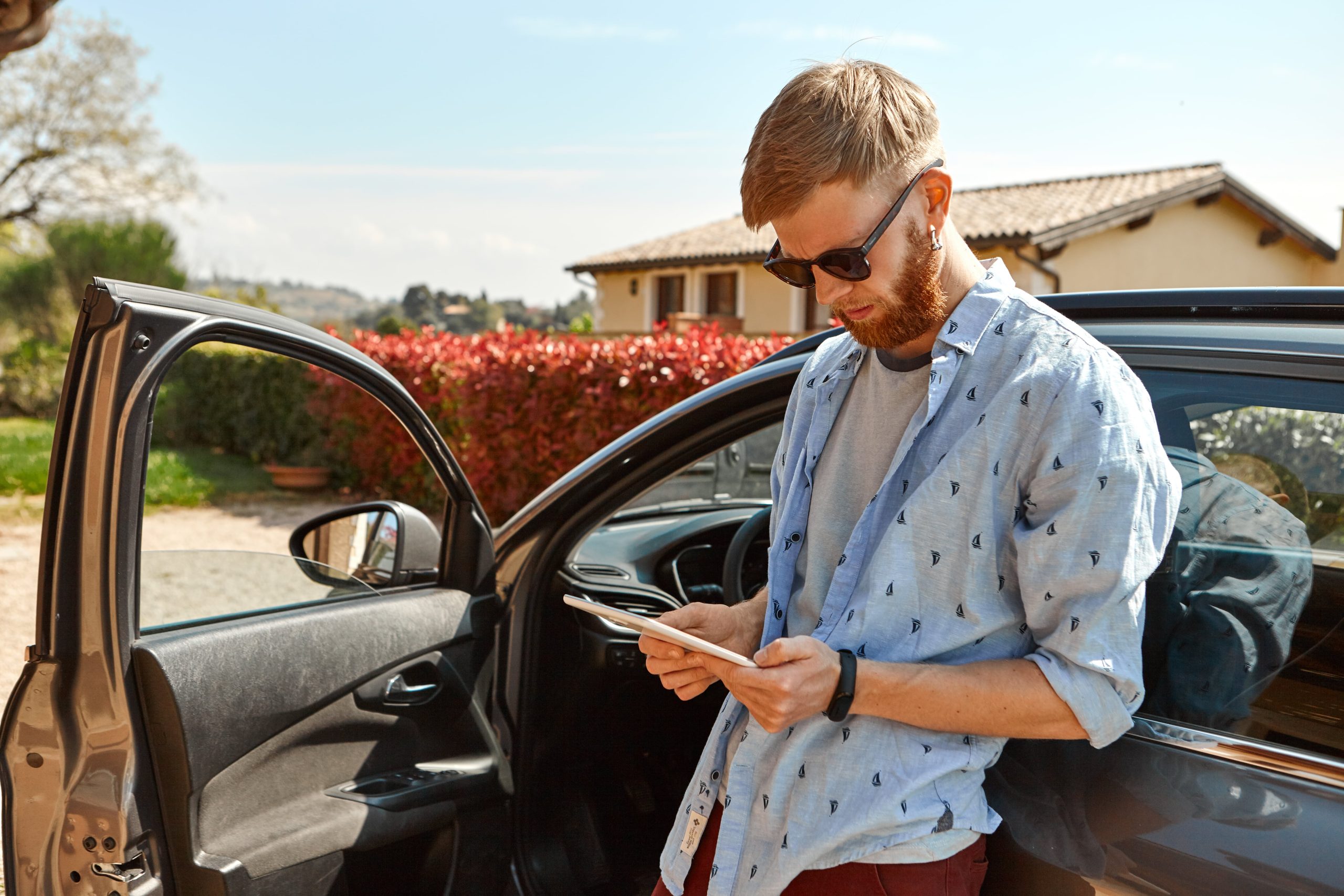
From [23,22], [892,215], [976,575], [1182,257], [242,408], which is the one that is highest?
[1182,257]

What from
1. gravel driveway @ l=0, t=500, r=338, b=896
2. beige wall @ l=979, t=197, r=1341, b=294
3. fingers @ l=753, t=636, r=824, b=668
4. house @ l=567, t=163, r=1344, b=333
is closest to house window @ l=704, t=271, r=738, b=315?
house @ l=567, t=163, r=1344, b=333

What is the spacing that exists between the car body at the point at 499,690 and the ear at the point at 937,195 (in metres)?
0.37

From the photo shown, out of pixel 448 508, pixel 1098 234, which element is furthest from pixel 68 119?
pixel 448 508

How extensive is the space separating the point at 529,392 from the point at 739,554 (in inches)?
247

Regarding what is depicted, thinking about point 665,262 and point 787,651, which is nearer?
point 787,651

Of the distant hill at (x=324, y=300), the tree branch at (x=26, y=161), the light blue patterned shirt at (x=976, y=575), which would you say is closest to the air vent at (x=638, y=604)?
the light blue patterned shirt at (x=976, y=575)

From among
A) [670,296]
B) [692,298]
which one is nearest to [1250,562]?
[692,298]

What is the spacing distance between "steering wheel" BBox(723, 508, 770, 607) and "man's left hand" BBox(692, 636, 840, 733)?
113 cm

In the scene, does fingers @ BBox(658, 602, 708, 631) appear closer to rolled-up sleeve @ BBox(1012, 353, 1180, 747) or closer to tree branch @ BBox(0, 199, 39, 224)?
rolled-up sleeve @ BBox(1012, 353, 1180, 747)

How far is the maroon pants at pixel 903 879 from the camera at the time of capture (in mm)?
1323

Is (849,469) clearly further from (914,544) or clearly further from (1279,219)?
(1279,219)

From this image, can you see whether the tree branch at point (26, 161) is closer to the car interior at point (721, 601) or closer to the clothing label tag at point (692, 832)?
the car interior at point (721, 601)

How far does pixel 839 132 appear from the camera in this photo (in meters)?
1.37

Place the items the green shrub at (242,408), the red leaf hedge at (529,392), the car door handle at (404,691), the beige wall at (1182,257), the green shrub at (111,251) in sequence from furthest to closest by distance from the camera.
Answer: the green shrub at (111,251), the beige wall at (1182,257), the green shrub at (242,408), the red leaf hedge at (529,392), the car door handle at (404,691)
